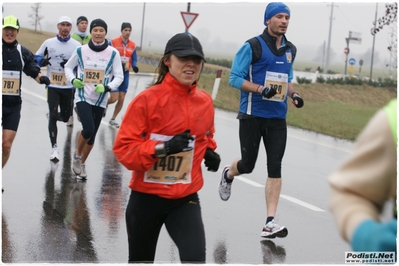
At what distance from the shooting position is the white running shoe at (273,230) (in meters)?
6.69

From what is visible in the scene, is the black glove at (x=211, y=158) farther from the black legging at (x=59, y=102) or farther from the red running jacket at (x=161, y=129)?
the black legging at (x=59, y=102)

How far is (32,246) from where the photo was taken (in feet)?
20.3

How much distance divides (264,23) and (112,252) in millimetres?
2492

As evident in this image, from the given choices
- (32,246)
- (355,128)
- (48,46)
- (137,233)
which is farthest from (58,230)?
(355,128)

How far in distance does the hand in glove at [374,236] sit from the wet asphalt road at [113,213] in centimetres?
402

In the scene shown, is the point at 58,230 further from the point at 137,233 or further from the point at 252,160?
the point at 137,233

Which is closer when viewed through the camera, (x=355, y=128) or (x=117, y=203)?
(x=117, y=203)

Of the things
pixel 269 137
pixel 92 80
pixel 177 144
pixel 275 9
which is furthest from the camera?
pixel 92 80

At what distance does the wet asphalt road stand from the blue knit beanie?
1984 millimetres

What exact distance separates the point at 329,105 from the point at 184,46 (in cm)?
2210

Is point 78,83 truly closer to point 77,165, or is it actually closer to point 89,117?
point 89,117

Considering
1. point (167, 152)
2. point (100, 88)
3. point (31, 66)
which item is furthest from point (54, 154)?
point (167, 152)

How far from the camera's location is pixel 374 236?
6.75 ft

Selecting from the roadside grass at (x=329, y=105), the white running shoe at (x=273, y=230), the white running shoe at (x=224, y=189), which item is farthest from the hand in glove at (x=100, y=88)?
the roadside grass at (x=329, y=105)
